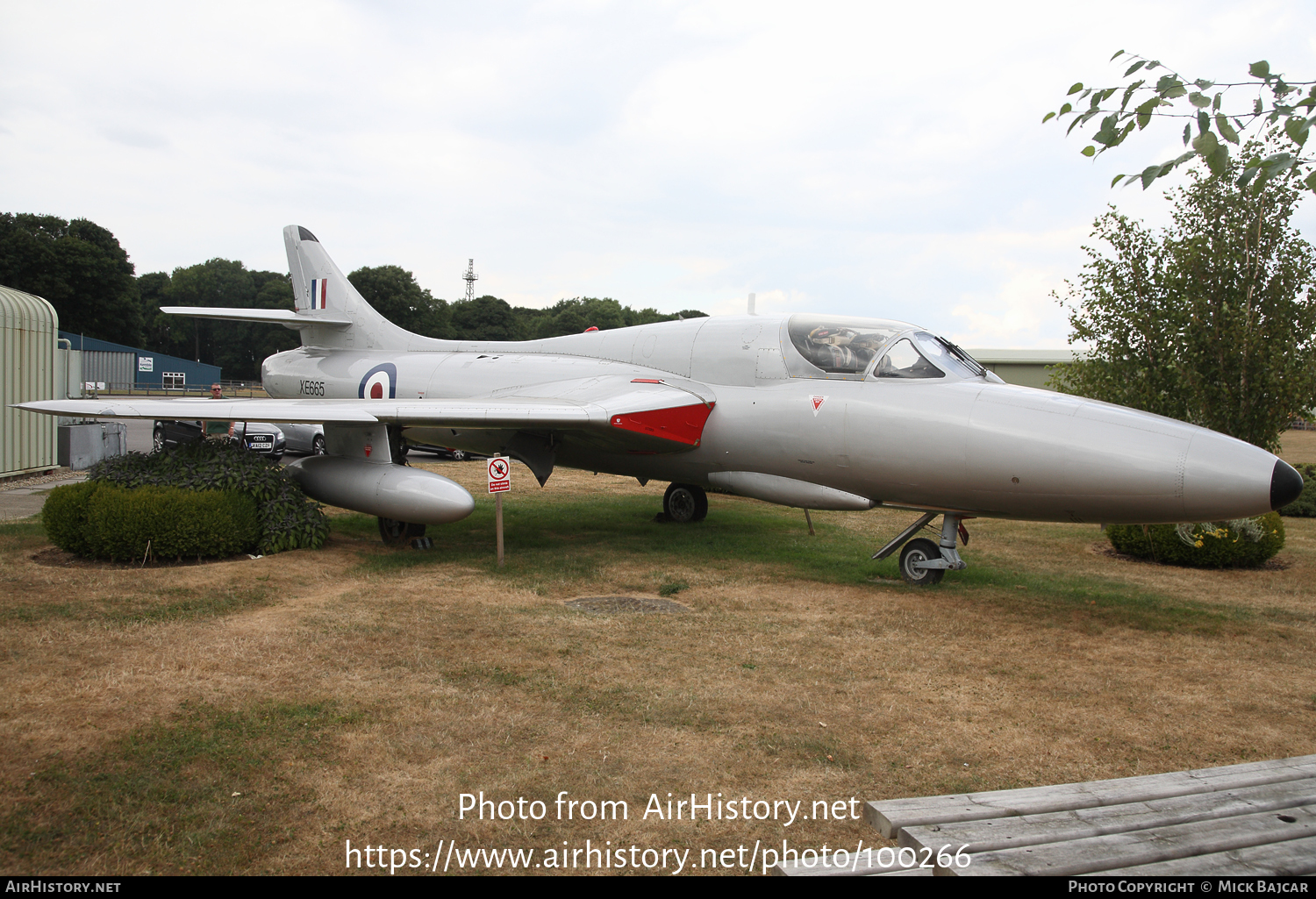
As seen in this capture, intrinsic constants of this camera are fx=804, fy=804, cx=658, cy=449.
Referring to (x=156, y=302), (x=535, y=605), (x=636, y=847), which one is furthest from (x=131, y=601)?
(x=156, y=302)

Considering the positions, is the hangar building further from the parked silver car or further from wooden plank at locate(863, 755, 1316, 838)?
wooden plank at locate(863, 755, 1316, 838)

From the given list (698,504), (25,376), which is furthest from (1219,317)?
(25,376)

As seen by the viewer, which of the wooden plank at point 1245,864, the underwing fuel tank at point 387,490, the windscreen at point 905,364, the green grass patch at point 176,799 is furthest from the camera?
the underwing fuel tank at point 387,490

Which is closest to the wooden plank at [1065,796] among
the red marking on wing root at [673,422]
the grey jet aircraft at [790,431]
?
the grey jet aircraft at [790,431]

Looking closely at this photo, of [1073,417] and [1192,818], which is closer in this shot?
[1192,818]

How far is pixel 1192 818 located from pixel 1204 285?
9547 mm

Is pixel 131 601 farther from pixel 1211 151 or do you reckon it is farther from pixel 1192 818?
pixel 1211 151

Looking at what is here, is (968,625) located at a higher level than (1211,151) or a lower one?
lower

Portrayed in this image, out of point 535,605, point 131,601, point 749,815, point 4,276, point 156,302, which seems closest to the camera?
point 749,815

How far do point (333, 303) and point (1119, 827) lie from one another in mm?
14560

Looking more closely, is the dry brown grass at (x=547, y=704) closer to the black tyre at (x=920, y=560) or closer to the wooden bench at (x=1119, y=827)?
the black tyre at (x=920, y=560)

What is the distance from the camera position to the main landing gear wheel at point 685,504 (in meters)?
13.5

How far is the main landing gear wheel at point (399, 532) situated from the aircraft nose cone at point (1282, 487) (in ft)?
29.8

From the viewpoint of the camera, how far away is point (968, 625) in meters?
7.33
